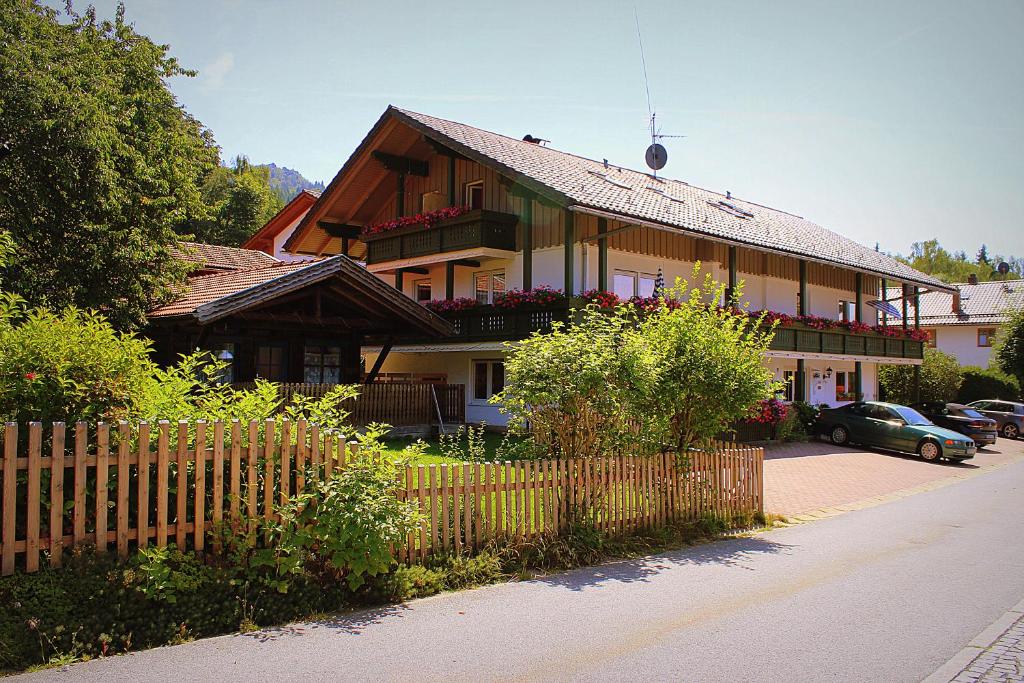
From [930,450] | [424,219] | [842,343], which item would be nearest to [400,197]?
[424,219]

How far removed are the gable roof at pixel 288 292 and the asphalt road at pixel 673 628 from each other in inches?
428

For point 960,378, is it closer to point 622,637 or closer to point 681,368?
point 681,368

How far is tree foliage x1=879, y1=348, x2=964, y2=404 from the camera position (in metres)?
41.6

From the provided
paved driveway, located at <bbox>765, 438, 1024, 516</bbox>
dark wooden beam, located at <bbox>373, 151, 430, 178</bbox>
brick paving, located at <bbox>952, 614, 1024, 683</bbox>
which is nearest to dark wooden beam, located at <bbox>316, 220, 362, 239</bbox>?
dark wooden beam, located at <bbox>373, 151, 430, 178</bbox>

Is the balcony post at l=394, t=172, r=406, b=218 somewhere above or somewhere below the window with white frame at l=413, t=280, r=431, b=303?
above

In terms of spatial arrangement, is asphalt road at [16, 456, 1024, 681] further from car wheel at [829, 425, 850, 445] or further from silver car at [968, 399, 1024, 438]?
silver car at [968, 399, 1024, 438]

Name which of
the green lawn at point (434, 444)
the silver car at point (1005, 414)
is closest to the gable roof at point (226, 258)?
the green lawn at point (434, 444)

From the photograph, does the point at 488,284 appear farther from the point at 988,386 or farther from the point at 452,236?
the point at 988,386

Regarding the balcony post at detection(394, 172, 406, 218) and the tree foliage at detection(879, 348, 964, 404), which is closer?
the balcony post at detection(394, 172, 406, 218)

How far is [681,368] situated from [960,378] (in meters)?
39.0

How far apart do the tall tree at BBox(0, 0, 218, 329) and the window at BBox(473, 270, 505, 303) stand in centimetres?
1094

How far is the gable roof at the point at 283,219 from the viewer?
45312 mm

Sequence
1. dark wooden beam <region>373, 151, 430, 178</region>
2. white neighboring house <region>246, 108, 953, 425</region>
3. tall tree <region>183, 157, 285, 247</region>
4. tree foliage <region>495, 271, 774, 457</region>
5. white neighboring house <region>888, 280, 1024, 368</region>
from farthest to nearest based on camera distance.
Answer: tall tree <region>183, 157, 285, 247</region>, white neighboring house <region>888, 280, 1024, 368</region>, dark wooden beam <region>373, 151, 430, 178</region>, white neighboring house <region>246, 108, 953, 425</region>, tree foliage <region>495, 271, 774, 457</region>

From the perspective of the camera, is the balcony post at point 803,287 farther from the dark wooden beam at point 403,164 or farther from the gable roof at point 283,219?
the gable roof at point 283,219
